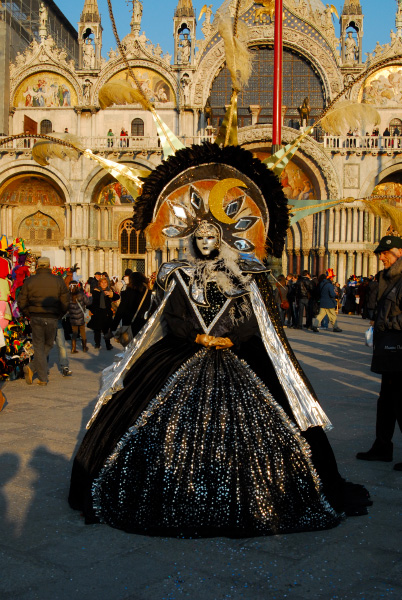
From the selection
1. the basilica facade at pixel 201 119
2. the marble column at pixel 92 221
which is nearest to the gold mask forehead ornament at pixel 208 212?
the basilica facade at pixel 201 119

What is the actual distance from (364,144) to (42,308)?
20247 millimetres

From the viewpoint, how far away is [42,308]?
7250 millimetres

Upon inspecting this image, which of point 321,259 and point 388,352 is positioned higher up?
point 321,259

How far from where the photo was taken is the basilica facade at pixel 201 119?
80.8 ft

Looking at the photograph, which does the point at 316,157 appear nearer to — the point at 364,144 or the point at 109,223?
the point at 364,144

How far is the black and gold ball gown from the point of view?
3018 mm

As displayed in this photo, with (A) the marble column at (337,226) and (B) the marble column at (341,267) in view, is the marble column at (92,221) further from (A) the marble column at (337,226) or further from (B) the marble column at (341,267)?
(B) the marble column at (341,267)

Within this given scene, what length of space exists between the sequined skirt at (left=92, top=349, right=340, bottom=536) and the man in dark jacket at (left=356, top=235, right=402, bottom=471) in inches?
54.3

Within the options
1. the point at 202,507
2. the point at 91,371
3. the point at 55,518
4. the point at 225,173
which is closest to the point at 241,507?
the point at 202,507

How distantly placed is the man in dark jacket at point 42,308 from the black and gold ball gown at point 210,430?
389 centimetres

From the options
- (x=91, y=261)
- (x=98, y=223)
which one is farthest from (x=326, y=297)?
(x=98, y=223)

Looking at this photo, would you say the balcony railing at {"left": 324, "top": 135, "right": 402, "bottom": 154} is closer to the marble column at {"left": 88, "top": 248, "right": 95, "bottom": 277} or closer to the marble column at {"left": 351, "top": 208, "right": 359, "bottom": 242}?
the marble column at {"left": 351, "top": 208, "right": 359, "bottom": 242}

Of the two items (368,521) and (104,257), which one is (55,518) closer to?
(368,521)

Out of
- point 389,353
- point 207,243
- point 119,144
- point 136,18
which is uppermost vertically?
point 136,18
